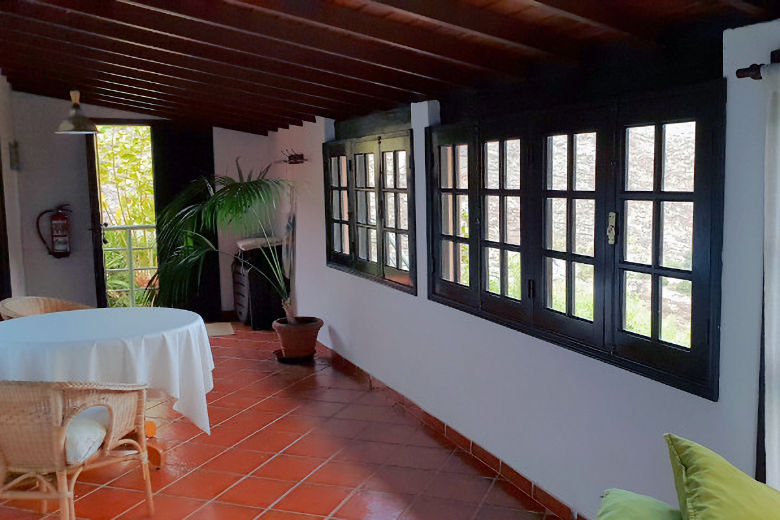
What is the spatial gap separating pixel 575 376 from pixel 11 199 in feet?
19.4

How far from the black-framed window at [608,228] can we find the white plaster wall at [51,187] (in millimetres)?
5084

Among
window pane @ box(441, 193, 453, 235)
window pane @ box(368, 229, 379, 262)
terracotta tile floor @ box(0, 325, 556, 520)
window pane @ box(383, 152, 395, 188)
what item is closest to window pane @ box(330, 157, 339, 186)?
window pane @ box(368, 229, 379, 262)

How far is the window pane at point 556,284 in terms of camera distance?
332 cm

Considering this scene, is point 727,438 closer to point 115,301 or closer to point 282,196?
point 282,196

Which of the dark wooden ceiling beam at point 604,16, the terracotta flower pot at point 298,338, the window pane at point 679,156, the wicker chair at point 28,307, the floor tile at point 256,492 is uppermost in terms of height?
the dark wooden ceiling beam at point 604,16

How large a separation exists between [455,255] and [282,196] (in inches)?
140

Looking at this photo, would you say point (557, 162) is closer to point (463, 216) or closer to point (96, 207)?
point (463, 216)

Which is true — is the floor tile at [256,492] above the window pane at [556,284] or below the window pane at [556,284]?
below

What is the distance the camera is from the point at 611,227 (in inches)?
115

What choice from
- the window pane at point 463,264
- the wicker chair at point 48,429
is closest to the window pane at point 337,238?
the window pane at point 463,264

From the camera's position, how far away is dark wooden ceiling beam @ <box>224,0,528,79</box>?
316cm

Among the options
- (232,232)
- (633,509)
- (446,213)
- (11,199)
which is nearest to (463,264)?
(446,213)

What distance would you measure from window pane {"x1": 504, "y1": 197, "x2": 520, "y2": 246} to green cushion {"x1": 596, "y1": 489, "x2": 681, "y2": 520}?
6.27ft

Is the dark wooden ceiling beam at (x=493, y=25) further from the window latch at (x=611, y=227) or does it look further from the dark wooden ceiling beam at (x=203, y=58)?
the dark wooden ceiling beam at (x=203, y=58)
